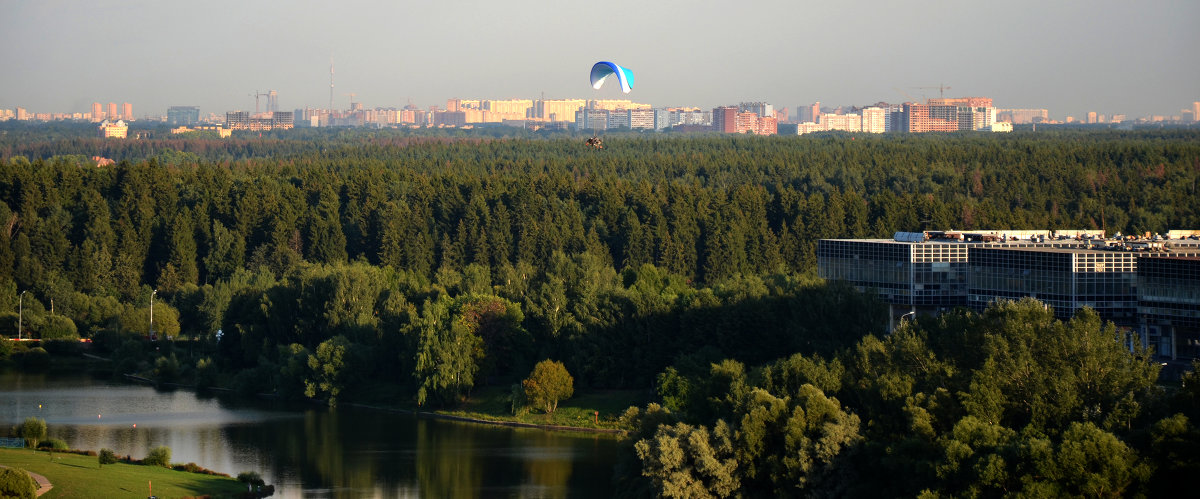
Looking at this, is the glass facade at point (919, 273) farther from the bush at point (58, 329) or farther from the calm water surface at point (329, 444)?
the bush at point (58, 329)

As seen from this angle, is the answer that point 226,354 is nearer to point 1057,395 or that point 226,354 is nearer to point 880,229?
point 880,229

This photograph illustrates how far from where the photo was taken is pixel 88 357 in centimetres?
5856

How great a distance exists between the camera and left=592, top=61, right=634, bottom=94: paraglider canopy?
43625 mm

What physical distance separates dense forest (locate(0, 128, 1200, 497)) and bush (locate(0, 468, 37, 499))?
11682 mm

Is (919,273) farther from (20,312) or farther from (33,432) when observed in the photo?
(20,312)

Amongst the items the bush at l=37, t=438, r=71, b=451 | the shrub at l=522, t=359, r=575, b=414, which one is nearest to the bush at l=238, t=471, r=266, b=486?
the bush at l=37, t=438, r=71, b=451

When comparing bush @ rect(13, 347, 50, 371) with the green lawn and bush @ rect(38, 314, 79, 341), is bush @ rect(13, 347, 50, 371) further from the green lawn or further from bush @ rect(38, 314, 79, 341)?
the green lawn

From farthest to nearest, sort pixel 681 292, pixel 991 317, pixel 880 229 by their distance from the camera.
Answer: pixel 880 229, pixel 681 292, pixel 991 317

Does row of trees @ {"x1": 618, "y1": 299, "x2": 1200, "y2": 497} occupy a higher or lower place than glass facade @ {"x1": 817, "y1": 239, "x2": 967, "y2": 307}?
lower

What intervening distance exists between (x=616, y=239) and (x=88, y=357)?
24530 mm

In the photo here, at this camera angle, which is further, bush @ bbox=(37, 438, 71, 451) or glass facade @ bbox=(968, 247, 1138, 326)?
glass facade @ bbox=(968, 247, 1138, 326)

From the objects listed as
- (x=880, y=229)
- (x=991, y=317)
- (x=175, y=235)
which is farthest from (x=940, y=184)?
(x=991, y=317)

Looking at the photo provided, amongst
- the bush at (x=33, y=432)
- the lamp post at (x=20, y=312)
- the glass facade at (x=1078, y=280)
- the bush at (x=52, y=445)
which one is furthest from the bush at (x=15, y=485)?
the lamp post at (x=20, y=312)

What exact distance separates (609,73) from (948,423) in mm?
19508
